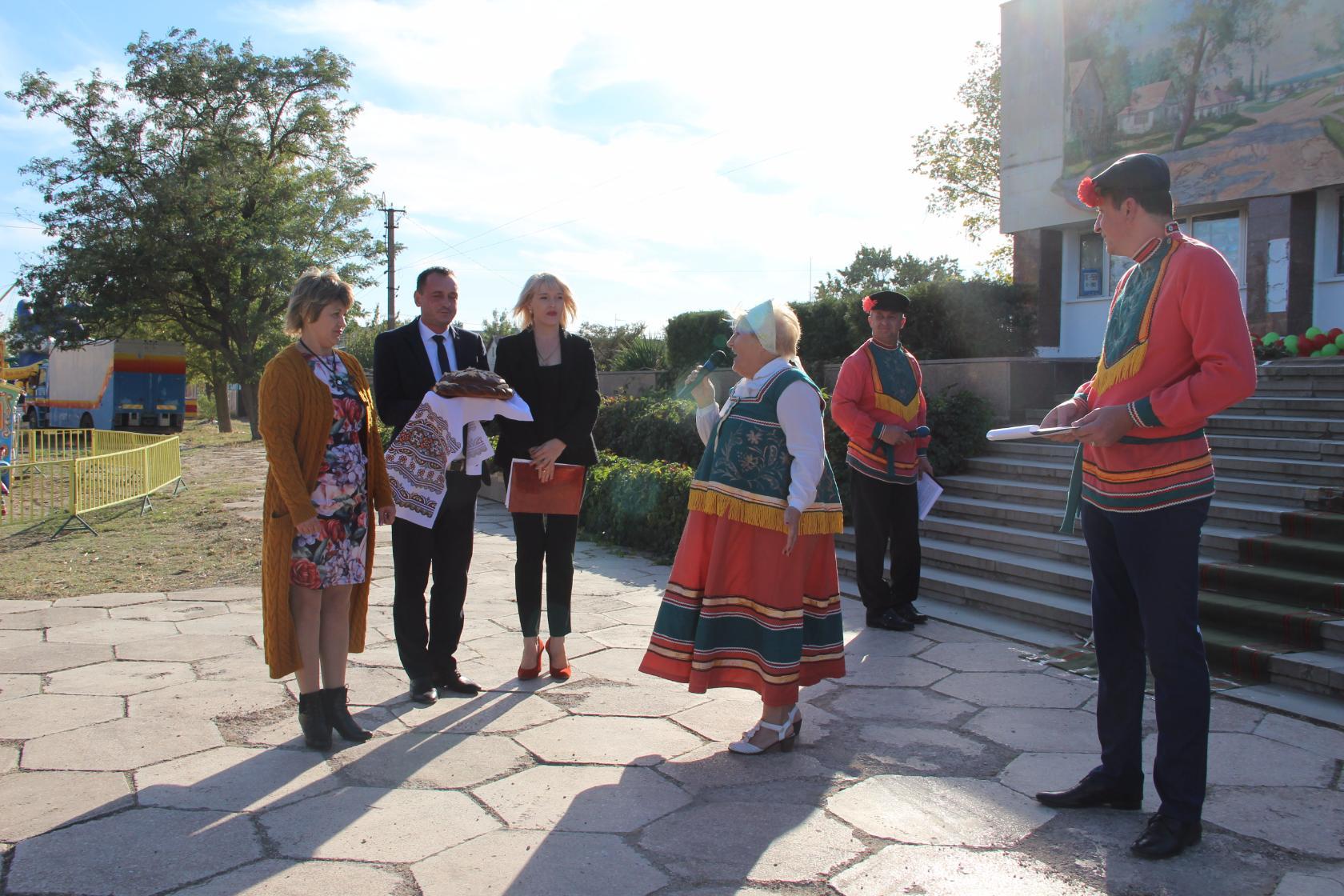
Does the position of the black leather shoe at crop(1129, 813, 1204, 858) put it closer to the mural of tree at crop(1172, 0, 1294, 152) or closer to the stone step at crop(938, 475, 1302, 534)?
the stone step at crop(938, 475, 1302, 534)

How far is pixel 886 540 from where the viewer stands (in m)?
5.72

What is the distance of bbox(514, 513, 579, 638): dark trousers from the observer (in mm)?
4562

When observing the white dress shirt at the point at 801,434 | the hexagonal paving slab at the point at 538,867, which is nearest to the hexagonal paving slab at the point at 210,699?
the hexagonal paving slab at the point at 538,867

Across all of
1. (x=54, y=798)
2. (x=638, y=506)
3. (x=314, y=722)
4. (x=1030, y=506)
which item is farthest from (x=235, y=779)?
(x=1030, y=506)

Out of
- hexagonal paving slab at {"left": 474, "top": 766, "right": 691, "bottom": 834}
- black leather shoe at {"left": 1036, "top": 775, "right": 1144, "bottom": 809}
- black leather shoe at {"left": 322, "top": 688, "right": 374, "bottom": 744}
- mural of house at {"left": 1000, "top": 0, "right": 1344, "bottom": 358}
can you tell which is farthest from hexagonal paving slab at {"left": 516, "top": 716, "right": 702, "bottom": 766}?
mural of house at {"left": 1000, "top": 0, "right": 1344, "bottom": 358}

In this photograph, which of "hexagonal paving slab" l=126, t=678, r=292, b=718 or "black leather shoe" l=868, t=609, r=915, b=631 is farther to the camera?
"black leather shoe" l=868, t=609, r=915, b=631

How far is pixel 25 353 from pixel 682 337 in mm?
23805

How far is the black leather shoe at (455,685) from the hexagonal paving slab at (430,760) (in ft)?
1.61

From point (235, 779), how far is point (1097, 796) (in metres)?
2.93

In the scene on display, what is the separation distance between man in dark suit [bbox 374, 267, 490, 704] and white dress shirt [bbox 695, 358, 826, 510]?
Result: 1.50m

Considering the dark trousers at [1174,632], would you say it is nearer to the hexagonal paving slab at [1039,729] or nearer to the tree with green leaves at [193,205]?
the hexagonal paving slab at [1039,729]

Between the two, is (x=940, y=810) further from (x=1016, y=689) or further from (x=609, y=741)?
(x=1016, y=689)

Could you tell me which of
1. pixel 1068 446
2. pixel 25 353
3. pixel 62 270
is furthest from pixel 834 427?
pixel 25 353

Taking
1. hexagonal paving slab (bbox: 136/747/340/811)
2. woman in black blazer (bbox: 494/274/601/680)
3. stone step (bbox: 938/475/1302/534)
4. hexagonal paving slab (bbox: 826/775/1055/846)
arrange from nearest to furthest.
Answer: hexagonal paving slab (bbox: 826/775/1055/846) → hexagonal paving slab (bbox: 136/747/340/811) → woman in black blazer (bbox: 494/274/601/680) → stone step (bbox: 938/475/1302/534)
